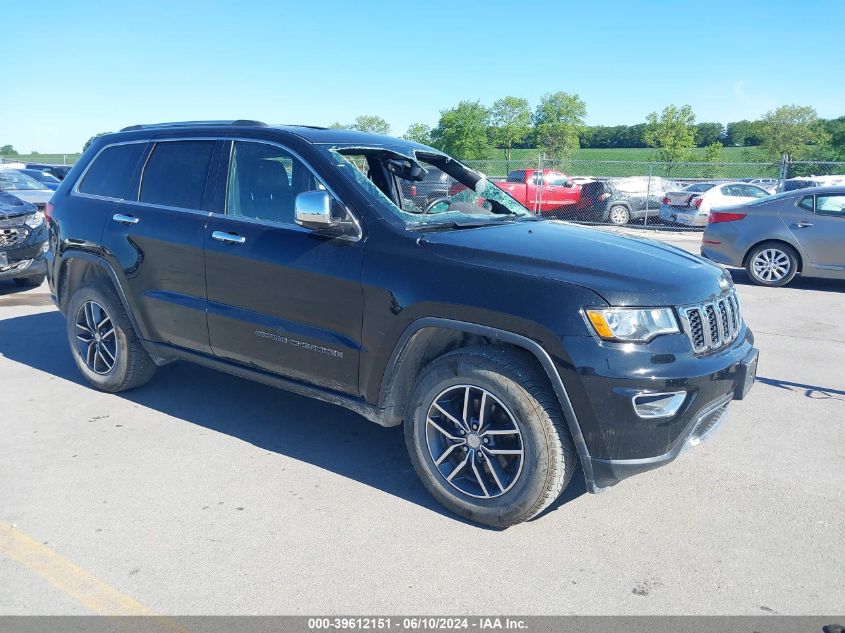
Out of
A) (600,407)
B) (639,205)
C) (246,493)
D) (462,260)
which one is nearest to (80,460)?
(246,493)

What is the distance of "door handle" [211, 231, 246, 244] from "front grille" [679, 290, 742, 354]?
96.3 inches

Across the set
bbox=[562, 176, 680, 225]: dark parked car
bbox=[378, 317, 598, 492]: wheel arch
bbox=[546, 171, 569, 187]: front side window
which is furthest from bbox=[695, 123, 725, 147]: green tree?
bbox=[378, 317, 598, 492]: wheel arch

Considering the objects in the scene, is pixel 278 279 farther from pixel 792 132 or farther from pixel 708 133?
pixel 708 133

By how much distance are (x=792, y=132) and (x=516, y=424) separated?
189 feet

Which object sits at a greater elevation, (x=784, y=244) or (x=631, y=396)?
(x=631, y=396)

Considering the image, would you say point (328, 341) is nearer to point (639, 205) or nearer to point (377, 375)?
point (377, 375)

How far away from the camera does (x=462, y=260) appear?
11.4 feet

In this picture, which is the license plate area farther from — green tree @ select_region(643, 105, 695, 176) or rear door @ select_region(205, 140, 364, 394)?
green tree @ select_region(643, 105, 695, 176)

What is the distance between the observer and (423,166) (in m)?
4.89

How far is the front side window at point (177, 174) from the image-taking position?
15.1 ft

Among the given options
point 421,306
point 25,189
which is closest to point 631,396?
point 421,306

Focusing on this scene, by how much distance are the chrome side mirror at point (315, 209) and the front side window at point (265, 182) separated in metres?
0.34

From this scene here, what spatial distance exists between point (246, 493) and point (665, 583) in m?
2.11

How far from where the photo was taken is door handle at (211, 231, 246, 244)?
4234mm
